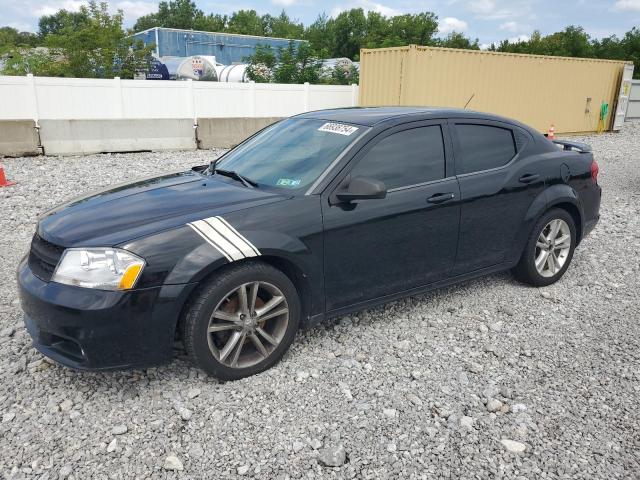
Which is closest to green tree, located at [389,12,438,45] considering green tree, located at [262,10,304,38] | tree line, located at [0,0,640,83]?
tree line, located at [0,0,640,83]

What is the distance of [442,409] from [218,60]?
42424 millimetres

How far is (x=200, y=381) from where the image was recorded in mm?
3275

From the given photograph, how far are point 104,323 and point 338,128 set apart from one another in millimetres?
2070

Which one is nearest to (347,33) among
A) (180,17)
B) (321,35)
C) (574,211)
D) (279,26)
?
(321,35)

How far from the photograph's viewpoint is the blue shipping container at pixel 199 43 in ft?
127

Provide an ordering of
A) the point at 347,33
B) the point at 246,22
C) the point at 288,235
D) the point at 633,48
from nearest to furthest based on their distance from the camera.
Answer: the point at 288,235
the point at 633,48
the point at 347,33
the point at 246,22

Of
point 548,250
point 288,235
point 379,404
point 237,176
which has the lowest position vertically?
point 379,404

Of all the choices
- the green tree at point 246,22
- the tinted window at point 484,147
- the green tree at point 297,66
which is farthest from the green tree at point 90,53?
the green tree at point 246,22

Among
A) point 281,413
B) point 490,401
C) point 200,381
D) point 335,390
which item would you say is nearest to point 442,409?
point 490,401

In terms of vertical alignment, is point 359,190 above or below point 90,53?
below

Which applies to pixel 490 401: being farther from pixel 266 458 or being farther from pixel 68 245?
pixel 68 245

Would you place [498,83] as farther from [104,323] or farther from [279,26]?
[279,26]

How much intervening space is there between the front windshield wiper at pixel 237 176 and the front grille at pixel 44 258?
4.10 ft

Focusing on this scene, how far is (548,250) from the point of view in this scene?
15.5 ft
